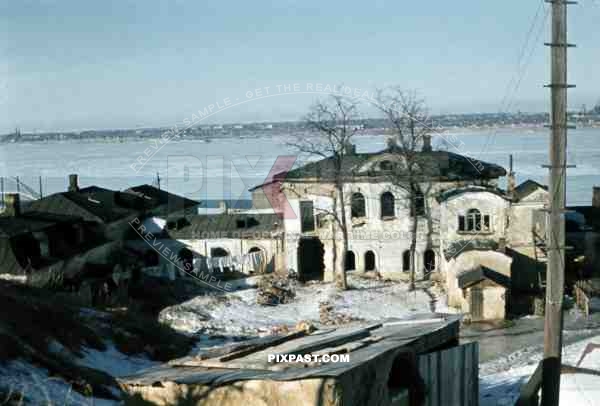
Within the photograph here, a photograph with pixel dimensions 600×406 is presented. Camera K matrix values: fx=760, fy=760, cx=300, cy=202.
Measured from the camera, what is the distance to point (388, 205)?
29297 mm

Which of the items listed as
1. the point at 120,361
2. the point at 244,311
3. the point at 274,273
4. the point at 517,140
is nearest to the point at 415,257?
the point at 274,273

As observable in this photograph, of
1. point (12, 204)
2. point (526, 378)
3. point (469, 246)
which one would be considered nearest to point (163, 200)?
point (12, 204)

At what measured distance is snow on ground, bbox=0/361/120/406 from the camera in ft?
31.6

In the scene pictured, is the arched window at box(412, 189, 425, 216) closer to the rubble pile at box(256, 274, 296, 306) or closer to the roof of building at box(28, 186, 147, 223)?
the rubble pile at box(256, 274, 296, 306)

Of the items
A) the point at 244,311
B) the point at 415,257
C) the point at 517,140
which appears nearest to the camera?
the point at 244,311

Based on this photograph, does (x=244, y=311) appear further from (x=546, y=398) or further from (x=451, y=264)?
(x=546, y=398)

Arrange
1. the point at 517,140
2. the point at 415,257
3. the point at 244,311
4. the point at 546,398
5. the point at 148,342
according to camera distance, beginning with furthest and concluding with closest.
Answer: the point at 517,140 < the point at 415,257 < the point at 244,311 < the point at 148,342 < the point at 546,398

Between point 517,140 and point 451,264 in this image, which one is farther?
point 517,140

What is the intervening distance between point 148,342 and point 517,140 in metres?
77.7

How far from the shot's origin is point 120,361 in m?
13.3

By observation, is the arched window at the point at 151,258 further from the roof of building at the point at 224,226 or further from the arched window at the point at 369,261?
the arched window at the point at 369,261

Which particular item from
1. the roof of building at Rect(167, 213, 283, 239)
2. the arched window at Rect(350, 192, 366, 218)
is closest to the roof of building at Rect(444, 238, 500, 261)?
the arched window at Rect(350, 192, 366, 218)

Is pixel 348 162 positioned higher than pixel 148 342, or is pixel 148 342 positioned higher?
pixel 348 162

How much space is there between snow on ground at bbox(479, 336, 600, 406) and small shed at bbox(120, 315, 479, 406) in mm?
2770
